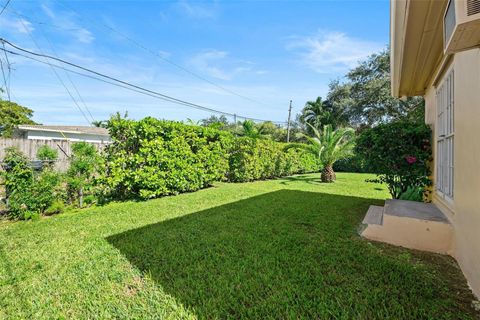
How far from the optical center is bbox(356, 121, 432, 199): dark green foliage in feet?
17.1

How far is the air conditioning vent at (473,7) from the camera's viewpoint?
57.7 inches

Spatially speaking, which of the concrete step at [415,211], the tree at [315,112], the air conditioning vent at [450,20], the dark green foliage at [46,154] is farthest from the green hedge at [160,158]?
the tree at [315,112]

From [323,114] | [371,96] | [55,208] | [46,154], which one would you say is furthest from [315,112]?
[55,208]

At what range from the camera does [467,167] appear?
270 centimetres

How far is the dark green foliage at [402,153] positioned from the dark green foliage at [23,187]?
7.75m

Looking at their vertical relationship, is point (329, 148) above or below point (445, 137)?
above

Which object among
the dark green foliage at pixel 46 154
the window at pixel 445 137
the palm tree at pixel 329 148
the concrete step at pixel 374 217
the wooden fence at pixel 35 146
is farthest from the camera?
the palm tree at pixel 329 148

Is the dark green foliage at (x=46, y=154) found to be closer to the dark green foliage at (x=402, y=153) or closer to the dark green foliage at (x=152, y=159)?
the dark green foliage at (x=152, y=159)

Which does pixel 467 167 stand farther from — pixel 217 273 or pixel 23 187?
pixel 23 187

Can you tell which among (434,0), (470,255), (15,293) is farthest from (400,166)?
(15,293)

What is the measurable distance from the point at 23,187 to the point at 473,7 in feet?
24.8

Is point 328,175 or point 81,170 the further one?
point 328,175

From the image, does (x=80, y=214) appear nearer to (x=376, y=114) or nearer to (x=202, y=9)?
(x=202, y=9)

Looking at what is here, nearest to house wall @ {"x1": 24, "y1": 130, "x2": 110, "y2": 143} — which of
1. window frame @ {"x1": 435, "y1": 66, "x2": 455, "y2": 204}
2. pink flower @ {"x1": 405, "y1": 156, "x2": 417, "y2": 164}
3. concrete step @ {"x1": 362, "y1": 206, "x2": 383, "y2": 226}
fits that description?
concrete step @ {"x1": 362, "y1": 206, "x2": 383, "y2": 226}
